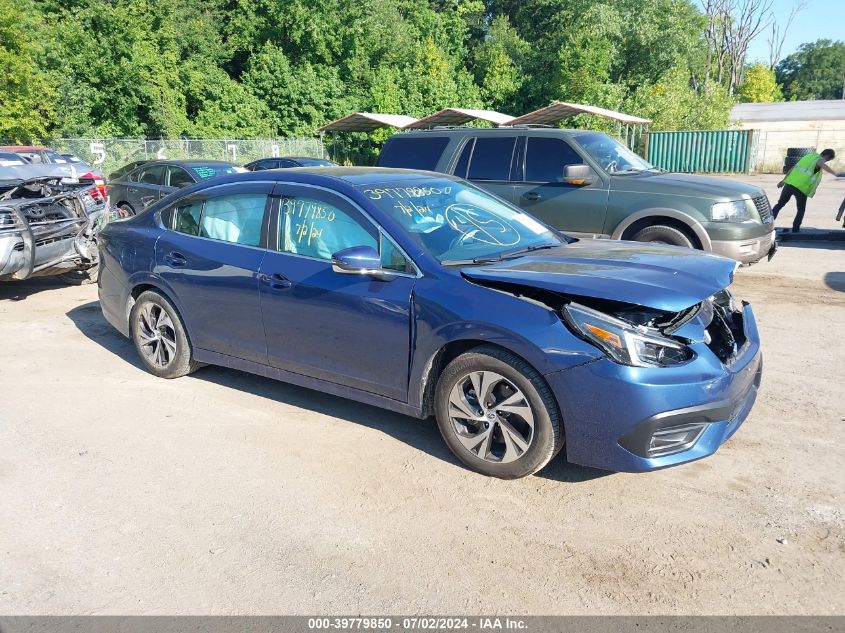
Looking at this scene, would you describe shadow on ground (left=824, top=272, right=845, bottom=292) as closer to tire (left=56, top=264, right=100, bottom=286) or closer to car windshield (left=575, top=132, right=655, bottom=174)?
car windshield (left=575, top=132, right=655, bottom=174)

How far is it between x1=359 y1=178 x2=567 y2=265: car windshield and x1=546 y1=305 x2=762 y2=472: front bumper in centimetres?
115

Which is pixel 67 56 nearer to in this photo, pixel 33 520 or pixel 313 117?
pixel 313 117

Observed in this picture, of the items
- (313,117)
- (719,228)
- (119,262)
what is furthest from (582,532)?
(313,117)

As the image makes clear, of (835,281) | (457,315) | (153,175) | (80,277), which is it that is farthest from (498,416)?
(153,175)

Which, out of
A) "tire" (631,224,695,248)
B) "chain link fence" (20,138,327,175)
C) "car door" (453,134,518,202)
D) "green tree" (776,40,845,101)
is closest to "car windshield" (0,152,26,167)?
"car door" (453,134,518,202)

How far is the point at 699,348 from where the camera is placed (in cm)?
363

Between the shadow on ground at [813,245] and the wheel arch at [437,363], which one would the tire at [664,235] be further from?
the wheel arch at [437,363]

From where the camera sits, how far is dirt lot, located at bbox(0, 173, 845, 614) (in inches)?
118

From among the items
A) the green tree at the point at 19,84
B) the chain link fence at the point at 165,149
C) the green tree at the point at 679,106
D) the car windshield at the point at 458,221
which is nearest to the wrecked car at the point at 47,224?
the car windshield at the point at 458,221

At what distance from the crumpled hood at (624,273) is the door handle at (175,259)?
2.49m

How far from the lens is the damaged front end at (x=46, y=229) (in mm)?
8234

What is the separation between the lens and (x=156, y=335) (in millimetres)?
5715

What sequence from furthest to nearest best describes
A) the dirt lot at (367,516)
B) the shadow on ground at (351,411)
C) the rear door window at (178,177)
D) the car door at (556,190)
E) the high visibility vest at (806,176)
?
the rear door window at (178,177) → the high visibility vest at (806,176) → the car door at (556,190) → the shadow on ground at (351,411) → the dirt lot at (367,516)

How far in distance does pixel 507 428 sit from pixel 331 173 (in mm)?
2261
